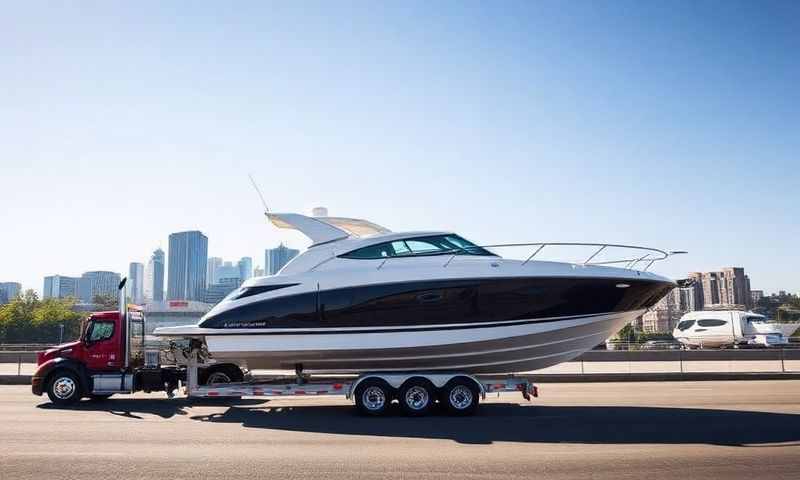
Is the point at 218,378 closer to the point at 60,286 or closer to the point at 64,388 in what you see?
the point at 64,388

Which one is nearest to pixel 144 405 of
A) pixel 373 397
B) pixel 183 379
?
pixel 183 379

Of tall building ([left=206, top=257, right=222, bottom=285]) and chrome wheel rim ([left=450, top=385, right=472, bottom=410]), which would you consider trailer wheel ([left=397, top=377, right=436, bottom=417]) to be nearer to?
chrome wheel rim ([left=450, top=385, right=472, bottom=410])

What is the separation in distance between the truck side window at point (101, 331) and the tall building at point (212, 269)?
112038 mm

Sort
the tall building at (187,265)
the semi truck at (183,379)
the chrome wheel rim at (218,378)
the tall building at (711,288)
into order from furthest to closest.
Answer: the tall building at (711,288) → the tall building at (187,265) → the chrome wheel rim at (218,378) → the semi truck at (183,379)

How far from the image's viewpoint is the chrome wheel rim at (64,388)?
13117 mm

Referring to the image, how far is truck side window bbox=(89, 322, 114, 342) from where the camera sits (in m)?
13.5

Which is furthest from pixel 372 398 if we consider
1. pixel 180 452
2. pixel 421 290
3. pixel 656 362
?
pixel 656 362

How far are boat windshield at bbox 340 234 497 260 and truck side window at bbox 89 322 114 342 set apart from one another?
5616 millimetres

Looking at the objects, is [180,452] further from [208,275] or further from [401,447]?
[208,275]

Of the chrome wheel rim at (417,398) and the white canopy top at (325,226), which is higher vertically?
the white canopy top at (325,226)

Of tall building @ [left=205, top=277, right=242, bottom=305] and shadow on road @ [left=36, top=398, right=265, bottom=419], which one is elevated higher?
tall building @ [left=205, top=277, right=242, bottom=305]

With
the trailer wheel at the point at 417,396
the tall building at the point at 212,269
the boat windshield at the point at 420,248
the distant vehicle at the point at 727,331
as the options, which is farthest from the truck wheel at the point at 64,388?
the tall building at the point at 212,269

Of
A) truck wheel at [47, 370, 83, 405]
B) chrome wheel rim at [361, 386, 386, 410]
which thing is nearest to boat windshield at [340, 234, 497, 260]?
chrome wheel rim at [361, 386, 386, 410]

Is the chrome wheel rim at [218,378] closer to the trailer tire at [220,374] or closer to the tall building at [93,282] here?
the trailer tire at [220,374]
